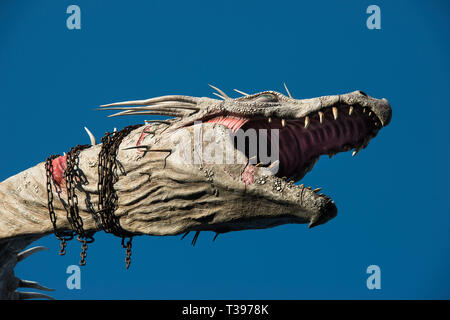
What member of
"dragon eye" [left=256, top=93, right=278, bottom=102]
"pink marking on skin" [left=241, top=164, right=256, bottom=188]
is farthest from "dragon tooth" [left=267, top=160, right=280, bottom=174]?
"dragon eye" [left=256, top=93, right=278, bottom=102]

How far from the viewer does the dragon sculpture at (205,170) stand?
14.1 feet

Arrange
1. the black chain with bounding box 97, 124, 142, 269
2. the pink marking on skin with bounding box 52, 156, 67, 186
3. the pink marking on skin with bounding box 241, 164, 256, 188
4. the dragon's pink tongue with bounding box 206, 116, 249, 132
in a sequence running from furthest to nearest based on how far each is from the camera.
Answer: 1. the pink marking on skin with bounding box 52, 156, 67, 186
2. the black chain with bounding box 97, 124, 142, 269
3. the dragon's pink tongue with bounding box 206, 116, 249, 132
4. the pink marking on skin with bounding box 241, 164, 256, 188

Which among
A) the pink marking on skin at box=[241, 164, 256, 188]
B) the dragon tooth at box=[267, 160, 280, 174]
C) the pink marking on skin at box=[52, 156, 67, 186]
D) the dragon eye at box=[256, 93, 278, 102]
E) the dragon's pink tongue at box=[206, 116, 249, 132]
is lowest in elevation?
the pink marking on skin at box=[241, 164, 256, 188]

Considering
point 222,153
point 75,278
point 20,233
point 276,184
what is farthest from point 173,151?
point 75,278

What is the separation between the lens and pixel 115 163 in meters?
4.73

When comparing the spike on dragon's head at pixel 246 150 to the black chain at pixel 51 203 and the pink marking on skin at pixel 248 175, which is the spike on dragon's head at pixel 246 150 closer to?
the pink marking on skin at pixel 248 175

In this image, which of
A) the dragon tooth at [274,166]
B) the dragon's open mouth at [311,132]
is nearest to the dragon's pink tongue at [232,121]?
the dragon's open mouth at [311,132]

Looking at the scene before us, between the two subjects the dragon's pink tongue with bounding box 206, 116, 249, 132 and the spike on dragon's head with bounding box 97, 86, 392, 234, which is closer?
the spike on dragon's head with bounding box 97, 86, 392, 234

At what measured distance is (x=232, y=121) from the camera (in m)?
4.59

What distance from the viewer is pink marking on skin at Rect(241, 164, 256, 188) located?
4.26m

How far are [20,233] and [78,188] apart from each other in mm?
643

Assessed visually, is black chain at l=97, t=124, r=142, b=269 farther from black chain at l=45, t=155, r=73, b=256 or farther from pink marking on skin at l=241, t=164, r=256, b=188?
pink marking on skin at l=241, t=164, r=256, b=188

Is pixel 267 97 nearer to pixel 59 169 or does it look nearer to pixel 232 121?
pixel 232 121

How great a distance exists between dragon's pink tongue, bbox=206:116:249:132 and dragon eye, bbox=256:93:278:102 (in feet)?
0.62
